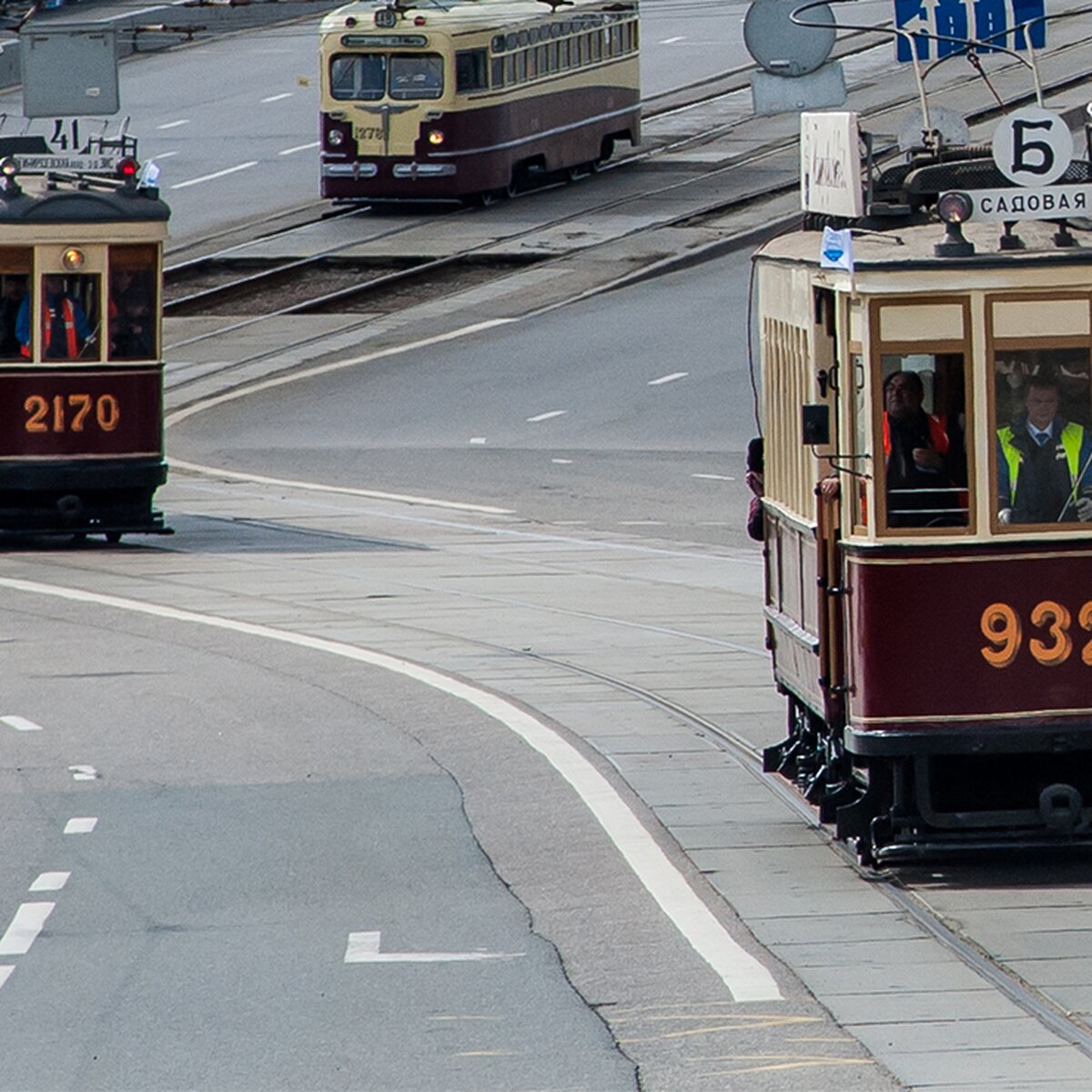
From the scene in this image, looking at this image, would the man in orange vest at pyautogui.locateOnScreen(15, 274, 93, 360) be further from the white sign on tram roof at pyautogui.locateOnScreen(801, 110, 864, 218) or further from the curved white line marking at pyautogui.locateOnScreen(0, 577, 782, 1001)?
the white sign on tram roof at pyautogui.locateOnScreen(801, 110, 864, 218)

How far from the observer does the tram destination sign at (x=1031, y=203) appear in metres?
10.4

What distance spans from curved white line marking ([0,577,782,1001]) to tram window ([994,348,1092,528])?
195cm

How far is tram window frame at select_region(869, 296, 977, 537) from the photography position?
10281mm

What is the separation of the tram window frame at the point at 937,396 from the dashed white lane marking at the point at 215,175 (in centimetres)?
4272

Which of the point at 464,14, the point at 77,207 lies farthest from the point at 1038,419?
the point at 464,14

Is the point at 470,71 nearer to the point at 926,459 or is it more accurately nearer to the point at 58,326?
the point at 58,326

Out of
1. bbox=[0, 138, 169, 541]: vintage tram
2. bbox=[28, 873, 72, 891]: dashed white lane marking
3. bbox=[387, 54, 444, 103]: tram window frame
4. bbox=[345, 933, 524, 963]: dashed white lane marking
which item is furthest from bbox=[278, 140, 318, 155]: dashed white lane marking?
bbox=[345, 933, 524, 963]: dashed white lane marking

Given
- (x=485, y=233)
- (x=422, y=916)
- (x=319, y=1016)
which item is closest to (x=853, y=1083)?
(x=319, y=1016)

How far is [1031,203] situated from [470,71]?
3565 cm

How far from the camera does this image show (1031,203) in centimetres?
1050

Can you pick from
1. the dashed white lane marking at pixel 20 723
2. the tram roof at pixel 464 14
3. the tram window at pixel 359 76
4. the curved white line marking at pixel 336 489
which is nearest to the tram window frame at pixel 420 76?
the tram window at pixel 359 76

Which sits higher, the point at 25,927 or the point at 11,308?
the point at 11,308

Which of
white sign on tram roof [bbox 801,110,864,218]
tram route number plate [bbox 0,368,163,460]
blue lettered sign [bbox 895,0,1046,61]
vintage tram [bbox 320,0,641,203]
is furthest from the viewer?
vintage tram [bbox 320,0,641,203]

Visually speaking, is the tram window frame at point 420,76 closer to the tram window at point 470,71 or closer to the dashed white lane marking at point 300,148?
the tram window at point 470,71
